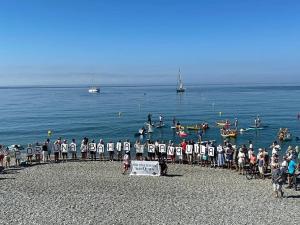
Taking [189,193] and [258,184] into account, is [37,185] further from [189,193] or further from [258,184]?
[258,184]

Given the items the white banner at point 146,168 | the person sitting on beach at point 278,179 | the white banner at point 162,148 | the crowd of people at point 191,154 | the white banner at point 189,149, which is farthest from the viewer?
the white banner at point 162,148

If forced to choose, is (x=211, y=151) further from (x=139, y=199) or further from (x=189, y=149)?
(x=139, y=199)

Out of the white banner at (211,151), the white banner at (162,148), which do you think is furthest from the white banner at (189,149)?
the white banner at (162,148)

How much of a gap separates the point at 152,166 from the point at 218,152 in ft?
16.4

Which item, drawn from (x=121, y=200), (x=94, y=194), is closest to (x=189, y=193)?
(x=121, y=200)

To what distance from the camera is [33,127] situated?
67.8m

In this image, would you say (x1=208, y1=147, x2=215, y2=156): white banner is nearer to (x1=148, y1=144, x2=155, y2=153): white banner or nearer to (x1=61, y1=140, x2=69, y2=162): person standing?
(x1=148, y1=144, x2=155, y2=153): white banner

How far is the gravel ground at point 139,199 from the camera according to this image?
59.2ft

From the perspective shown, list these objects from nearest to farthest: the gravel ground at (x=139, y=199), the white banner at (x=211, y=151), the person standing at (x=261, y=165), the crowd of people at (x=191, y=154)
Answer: the gravel ground at (x=139, y=199)
the person standing at (x=261, y=165)
the crowd of people at (x=191, y=154)
the white banner at (x=211, y=151)

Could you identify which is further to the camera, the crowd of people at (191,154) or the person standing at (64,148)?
the person standing at (64,148)

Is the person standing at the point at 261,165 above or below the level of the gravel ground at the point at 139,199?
above

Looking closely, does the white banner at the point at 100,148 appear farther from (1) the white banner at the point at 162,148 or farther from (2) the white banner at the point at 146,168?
(2) the white banner at the point at 146,168

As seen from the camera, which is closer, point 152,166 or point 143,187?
point 143,187

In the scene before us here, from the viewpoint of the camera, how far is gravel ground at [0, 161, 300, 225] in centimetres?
1805
